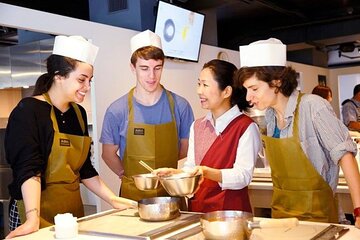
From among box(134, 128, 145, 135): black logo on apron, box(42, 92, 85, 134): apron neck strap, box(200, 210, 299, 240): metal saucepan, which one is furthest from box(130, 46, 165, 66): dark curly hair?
box(200, 210, 299, 240): metal saucepan

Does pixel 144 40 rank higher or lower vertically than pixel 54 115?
higher

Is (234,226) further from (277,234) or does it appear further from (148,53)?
(148,53)

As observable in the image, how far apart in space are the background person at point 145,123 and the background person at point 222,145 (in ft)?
1.01

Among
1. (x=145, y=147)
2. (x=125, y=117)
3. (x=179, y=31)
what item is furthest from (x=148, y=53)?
(x=179, y=31)

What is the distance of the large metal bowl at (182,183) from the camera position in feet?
5.05

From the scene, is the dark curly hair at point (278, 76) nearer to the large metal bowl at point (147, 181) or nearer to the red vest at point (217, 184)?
the red vest at point (217, 184)

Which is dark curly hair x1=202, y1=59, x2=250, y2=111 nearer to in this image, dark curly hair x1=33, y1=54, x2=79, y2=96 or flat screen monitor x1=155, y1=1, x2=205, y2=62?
dark curly hair x1=33, y1=54, x2=79, y2=96

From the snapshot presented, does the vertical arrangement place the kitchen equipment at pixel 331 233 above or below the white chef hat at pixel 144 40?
below

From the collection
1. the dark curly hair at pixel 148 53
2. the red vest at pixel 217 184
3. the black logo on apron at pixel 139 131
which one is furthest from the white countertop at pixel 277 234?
the dark curly hair at pixel 148 53

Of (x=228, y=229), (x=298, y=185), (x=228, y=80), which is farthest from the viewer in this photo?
(x=228, y=80)

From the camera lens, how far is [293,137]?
70.1 inches

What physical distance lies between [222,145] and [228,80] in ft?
1.04

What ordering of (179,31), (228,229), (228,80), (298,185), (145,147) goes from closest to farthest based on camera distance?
(228,229), (298,185), (228,80), (145,147), (179,31)

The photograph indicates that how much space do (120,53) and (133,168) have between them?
1874 mm
